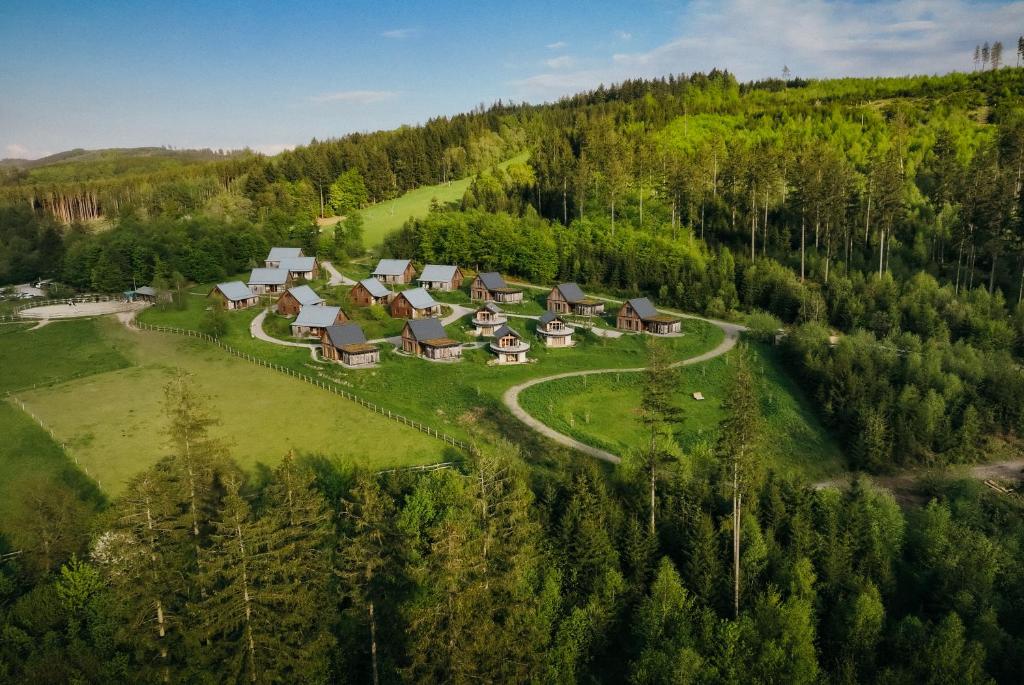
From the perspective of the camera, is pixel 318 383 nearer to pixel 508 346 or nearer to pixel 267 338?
pixel 267 338

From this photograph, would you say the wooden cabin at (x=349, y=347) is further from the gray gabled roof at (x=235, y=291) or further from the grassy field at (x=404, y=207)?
the grassy field at (x=404, y=207)

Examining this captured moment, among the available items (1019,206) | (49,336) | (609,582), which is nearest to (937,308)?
(1019,206)

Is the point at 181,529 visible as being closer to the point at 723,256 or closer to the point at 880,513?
the point at 880,513

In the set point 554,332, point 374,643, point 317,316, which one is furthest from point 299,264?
point 374,643

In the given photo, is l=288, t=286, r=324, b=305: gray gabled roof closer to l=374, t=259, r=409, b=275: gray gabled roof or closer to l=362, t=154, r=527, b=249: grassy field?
l=374, t=259, r=409, b=275: gray gabled roof

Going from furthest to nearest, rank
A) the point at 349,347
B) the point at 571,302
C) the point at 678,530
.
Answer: the point at 571,302, the point at 349,347, the point at 678,530

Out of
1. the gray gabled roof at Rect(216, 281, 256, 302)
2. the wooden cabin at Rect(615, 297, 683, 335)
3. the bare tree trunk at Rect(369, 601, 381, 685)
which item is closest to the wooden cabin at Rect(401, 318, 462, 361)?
the wooden cabin at Rect(615, 297, 683, 335)
